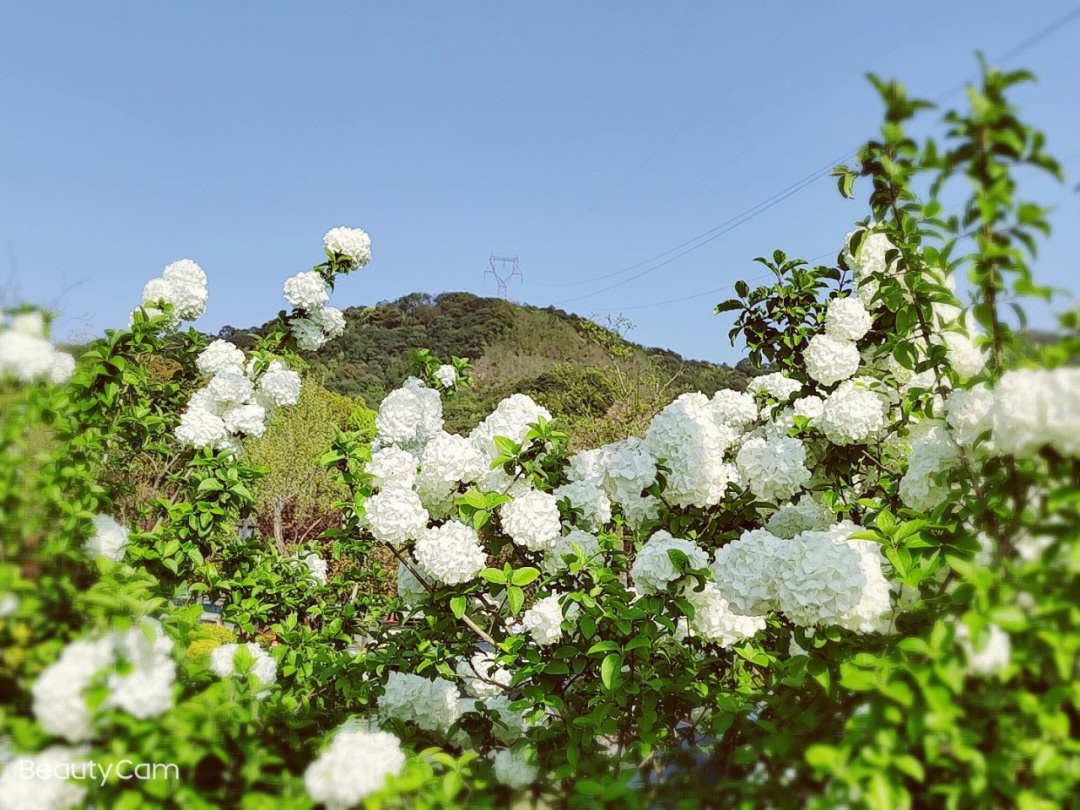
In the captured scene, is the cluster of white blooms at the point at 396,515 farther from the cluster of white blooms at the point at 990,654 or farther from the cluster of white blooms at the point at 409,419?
the cluster of white blooms at the point at 990,654

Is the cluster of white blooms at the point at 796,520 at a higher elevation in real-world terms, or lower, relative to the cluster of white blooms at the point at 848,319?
lower

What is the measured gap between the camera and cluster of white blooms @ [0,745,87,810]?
130 centimetres

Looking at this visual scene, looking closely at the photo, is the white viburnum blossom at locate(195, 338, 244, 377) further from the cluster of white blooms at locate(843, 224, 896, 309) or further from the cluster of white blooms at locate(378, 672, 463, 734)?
the cluster of white blooms at locate(843, 224, 896, 309)

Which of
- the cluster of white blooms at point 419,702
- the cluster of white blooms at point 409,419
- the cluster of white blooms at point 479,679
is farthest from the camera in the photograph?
the cluster of white blooms at point 409,419

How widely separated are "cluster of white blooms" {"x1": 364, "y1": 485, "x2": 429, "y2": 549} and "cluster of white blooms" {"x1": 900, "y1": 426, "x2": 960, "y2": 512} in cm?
188

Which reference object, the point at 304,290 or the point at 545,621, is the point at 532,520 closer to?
the point at 545,621

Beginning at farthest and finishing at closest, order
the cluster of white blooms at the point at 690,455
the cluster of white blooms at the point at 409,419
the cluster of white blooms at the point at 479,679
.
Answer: the cluster of white blooms at the point at 409,419 < the cluster of white blooms at the point at 479,679 < the cluster of white blooms at the point at 690,455

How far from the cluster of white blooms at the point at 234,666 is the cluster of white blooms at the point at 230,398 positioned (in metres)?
1.34

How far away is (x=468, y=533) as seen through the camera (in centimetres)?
273

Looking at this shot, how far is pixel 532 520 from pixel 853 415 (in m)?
1.58

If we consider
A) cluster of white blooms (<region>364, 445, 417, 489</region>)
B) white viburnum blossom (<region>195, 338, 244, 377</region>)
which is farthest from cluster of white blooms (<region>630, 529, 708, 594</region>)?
white viburnum blossom (<region>195, 338, 244, 377</region>)

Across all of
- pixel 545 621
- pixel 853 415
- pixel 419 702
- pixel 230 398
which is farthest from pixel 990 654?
pixel 230 398

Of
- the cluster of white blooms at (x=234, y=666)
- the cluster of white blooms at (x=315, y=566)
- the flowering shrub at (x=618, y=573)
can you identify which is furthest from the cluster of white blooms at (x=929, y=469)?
the cluster of white blooms at (x=315, y=566)

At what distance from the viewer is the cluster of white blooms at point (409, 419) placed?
352 cm
